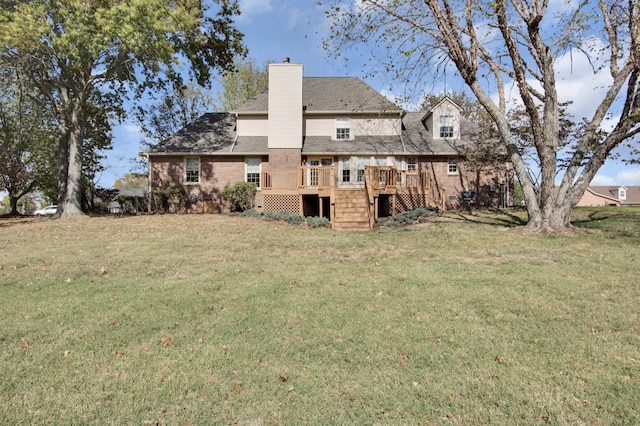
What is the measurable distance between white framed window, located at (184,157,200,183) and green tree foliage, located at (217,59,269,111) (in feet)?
45.0

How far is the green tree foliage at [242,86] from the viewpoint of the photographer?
30969 mm

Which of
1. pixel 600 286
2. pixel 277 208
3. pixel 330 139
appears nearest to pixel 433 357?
pixel 600 286

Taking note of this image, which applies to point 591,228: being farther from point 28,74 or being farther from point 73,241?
point 28,74

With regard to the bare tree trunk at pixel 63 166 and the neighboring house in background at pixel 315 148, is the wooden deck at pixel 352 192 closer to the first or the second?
the neighboring house in background at pixel 315 148

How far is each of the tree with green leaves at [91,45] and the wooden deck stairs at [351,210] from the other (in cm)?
806

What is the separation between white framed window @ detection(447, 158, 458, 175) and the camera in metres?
18.6

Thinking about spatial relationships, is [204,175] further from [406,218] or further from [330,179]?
[406,218]

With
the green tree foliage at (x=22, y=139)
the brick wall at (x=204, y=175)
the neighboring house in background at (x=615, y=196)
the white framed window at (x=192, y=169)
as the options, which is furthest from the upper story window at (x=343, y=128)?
the neighboring house in background at (x=615, y=196)

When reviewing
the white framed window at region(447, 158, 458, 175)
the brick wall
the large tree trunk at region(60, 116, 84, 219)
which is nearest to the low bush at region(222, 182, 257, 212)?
the brick wall

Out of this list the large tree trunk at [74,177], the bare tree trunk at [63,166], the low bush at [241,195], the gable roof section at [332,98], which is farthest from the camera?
the gable roof section at [332,98]

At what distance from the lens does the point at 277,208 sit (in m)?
15.1

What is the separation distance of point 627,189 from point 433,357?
74.6 metres

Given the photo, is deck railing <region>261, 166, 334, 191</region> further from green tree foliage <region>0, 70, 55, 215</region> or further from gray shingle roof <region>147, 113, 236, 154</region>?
green tree foliage <region>0, 70, 55, 215</region>

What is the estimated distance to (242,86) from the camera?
31188 mm
